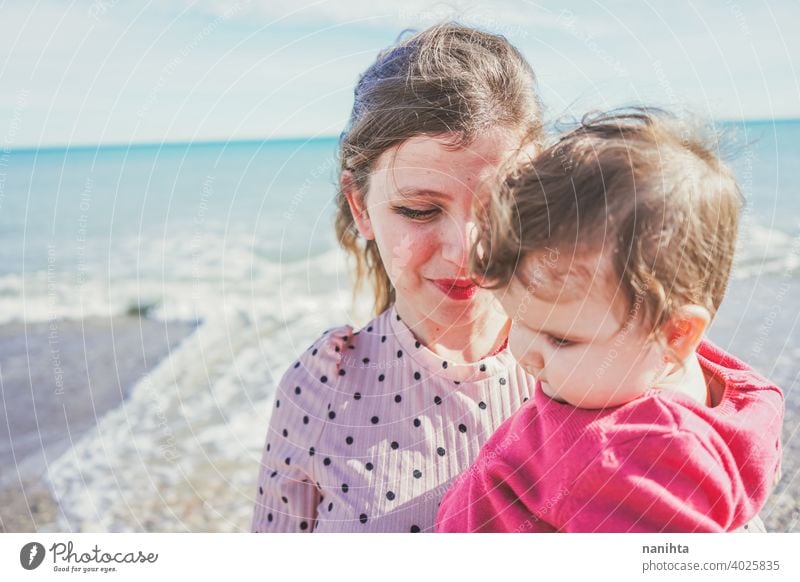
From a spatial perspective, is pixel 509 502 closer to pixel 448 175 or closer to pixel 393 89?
pixel 448 175

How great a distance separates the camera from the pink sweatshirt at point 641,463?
2.52 ft

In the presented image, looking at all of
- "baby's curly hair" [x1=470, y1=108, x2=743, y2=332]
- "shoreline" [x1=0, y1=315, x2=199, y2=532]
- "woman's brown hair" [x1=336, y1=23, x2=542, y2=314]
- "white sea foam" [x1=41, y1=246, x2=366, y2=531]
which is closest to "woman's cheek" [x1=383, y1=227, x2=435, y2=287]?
"woman's brown hair" [x1=336, y1=23, x2=542, y2=314]

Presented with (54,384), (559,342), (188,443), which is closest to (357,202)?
(559,342)

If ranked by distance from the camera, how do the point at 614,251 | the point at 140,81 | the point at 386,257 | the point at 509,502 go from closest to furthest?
the point at 614,251, the point at 509,502, the point at 386,257, the point at 140,81

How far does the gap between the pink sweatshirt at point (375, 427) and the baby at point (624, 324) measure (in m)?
0.23

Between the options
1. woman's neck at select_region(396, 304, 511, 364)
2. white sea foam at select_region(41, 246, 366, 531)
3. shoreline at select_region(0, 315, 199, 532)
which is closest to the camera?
woman's neck at select_region(396, 304, 511, 364)

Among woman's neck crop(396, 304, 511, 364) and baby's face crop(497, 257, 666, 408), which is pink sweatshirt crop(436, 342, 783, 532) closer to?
baby's face crop(497, 257, 666, 408)

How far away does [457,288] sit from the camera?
3.51 ft

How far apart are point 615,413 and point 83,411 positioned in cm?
266

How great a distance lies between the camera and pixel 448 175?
0.98 meters

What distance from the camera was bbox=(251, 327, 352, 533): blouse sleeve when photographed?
1.14 meters

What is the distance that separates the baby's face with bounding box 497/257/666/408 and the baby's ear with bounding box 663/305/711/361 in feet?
0.05
